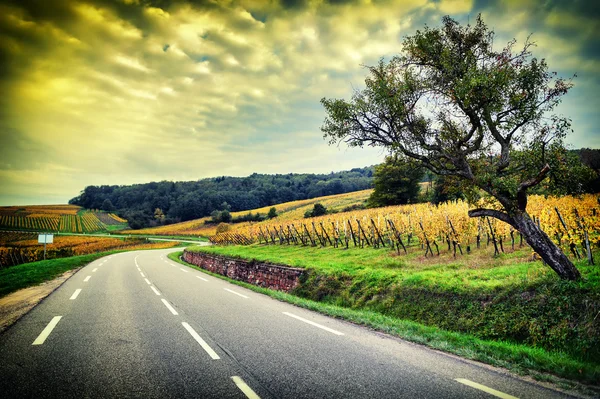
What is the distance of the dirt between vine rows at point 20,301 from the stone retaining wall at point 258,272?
8864mm

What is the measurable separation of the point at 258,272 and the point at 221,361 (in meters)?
11.6

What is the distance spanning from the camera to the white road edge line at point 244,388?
3.77 m

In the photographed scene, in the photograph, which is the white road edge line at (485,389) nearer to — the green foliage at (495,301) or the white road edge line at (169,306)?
the green foliage at (495,301)

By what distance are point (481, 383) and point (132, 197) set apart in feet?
523

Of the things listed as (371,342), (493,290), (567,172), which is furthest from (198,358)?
(567,172)

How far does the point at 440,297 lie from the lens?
843 centimetres

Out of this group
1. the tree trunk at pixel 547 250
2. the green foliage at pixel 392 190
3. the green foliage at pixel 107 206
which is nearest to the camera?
the tree trunk at pixel 547 250

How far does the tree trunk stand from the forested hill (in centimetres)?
9788

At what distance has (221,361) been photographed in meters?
4.98

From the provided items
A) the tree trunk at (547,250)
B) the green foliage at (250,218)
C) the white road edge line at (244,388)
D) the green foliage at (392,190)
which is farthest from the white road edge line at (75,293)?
the green foliage at (250,218)

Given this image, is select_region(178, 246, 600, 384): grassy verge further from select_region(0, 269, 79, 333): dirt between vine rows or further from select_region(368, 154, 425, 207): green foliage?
select_region(368, 154, 425, 207): green foliage

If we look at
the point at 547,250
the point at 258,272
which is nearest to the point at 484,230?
the point at 547,250

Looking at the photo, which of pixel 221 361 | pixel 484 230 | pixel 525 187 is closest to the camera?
pixel 221 361

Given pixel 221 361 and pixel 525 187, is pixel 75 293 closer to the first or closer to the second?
pixel 221 361
